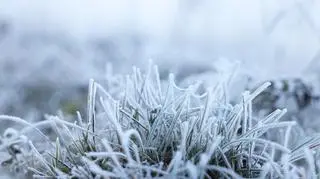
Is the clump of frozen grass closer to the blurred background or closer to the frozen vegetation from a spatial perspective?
the frozen vegetation

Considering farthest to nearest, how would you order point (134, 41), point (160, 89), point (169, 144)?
1. point (134, 41)
2. point (160, 89)
3. point (169, 144)

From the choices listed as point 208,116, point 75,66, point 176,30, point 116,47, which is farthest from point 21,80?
point 208,116

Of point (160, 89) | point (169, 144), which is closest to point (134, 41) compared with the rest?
point (160, 89)

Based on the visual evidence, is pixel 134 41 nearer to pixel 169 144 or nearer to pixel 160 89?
pixel 160 89

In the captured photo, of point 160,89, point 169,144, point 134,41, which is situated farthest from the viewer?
point 134,41

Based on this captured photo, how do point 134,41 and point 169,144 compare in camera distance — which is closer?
point 169,144

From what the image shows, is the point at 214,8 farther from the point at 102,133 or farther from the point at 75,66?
the point at 102,133
